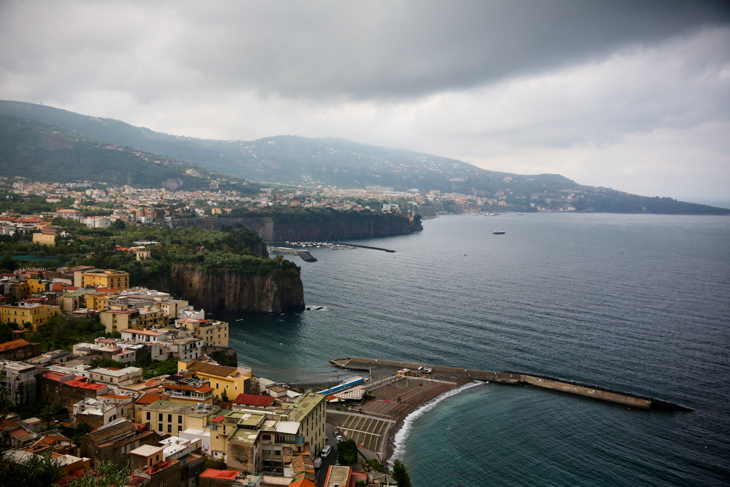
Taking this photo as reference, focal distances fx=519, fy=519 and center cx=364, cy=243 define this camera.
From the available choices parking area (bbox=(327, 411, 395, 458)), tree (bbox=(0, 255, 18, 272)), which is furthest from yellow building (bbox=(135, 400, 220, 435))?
tree (bbox=(0, 255, 18, 272))

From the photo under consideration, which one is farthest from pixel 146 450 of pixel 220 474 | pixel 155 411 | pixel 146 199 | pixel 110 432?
pixel 146 199

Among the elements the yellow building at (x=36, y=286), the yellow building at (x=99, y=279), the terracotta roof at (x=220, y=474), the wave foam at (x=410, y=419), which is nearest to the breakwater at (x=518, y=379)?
the wave foam at (x=410, y=419)

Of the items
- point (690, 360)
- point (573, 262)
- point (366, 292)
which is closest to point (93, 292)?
point (366, 292)

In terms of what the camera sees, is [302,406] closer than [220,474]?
No

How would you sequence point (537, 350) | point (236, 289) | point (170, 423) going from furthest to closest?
point (236, 289) < point (537, 350) < point (170, 423)

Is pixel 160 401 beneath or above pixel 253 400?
beneath

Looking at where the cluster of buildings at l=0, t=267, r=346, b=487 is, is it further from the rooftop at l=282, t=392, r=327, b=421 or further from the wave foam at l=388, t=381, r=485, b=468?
the wave foam at l=388, t=381, r=485, b=468

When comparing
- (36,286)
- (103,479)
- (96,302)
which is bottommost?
(96,302)

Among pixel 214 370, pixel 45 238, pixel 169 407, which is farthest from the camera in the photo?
pixel 45 238

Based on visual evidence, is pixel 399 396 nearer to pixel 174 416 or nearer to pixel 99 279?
pixel 174 416

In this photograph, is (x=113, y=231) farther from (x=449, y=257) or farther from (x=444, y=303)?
(x=449, y=257)
